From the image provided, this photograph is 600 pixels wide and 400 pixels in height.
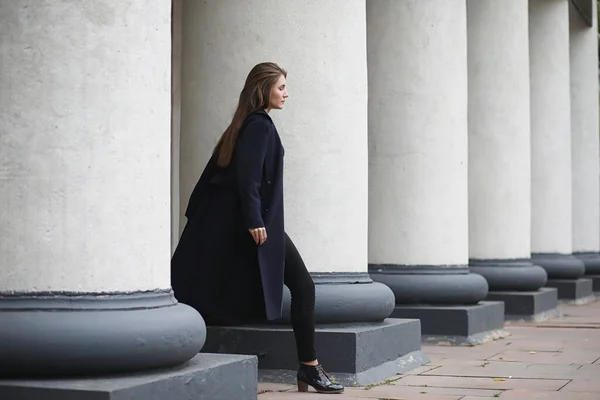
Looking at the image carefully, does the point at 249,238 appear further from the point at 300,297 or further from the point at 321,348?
the point at 321,348

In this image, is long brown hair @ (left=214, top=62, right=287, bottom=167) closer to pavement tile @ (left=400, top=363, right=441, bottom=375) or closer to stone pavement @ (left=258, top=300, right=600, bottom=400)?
stone pavement @ (left=258, top=300, right=600, bottom=400)

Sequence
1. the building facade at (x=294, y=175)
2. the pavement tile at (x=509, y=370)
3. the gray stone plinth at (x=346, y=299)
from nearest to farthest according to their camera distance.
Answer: the building facade at (x=294, y=175), the gray stone plinth at (x=346, y=299), the pavement tile at (x=509, y=370)

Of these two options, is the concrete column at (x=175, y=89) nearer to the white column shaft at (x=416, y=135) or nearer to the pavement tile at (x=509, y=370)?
the white column shaft at (x=416, y=135)

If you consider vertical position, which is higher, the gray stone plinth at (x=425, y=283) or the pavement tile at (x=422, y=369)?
the gray stone plinth at (x=425, y=283)

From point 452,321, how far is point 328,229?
276 centimetres

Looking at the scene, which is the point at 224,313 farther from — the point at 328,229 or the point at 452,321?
the point at 452,321

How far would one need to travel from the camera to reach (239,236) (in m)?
6.50

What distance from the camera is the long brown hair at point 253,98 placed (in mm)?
6445

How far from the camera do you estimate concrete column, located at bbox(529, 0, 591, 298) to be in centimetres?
1488

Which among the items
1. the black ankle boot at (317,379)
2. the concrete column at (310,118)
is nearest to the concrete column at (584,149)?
the concrete column at (310,118)

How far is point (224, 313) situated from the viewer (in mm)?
6617

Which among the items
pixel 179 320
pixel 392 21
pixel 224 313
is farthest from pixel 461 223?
pixel 179 320

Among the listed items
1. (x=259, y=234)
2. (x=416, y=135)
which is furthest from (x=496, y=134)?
(x=259, y=234)

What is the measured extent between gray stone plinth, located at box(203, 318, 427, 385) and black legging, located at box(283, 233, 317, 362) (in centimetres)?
56
